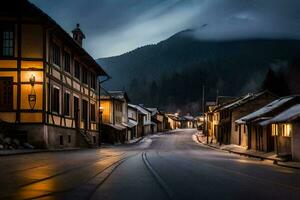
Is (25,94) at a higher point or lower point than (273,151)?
higher

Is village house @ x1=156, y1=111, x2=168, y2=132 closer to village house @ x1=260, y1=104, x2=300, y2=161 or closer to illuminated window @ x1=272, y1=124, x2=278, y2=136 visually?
illuminated window @ x1=272, y1=124, x2=278, y2=136

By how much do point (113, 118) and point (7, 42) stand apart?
4772 cm

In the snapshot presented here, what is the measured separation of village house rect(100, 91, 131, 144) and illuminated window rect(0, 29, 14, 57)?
42.5 meters

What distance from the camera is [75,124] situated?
4894 centimetres

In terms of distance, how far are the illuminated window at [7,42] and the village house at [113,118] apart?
42.5 metres

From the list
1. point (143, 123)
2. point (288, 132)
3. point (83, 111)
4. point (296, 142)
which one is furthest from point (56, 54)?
point (143, 123)

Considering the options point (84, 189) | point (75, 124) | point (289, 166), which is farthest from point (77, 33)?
point (84, 189)

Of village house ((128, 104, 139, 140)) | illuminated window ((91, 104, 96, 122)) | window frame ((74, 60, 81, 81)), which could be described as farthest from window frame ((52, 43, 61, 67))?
village house ((128, 104, 139, 140))

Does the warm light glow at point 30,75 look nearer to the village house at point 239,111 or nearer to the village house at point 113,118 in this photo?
the village house at point 239,111

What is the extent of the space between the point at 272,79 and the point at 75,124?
67190 millimetres

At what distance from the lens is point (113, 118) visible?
83.8 m

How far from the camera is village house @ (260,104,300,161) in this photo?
33.7m

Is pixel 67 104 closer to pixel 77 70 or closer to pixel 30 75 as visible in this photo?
pixel 77 70

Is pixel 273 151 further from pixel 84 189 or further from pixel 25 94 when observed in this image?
pixel 84 189
